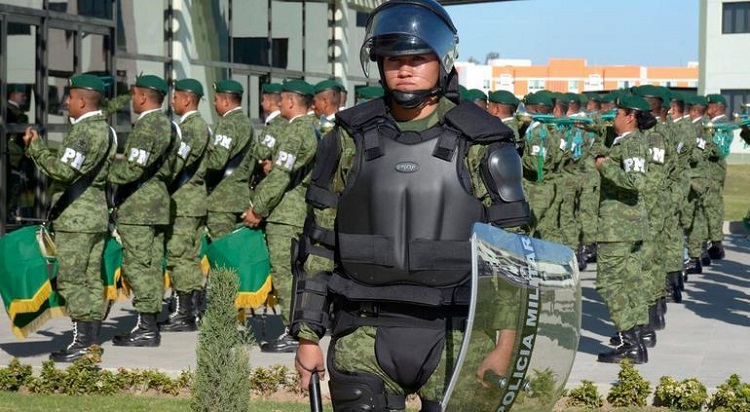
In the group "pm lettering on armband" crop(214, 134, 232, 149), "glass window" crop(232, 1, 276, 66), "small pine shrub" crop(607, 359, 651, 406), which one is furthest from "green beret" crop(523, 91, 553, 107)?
"glass window" crop(232, 1, 276, 66)

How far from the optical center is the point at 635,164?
10.2 m

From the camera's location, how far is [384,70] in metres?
4.96

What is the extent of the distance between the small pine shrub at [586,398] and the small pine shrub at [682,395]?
37 centimetres

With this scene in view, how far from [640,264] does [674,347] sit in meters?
1.20

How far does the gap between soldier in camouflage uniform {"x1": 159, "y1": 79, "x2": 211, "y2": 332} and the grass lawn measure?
1718 cm

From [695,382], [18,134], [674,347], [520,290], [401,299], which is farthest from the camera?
[18,134]

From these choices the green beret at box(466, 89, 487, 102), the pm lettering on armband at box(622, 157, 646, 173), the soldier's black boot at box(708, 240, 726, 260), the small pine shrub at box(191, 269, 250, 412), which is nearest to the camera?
the small pine shrub at box(191, 269, 250, 412)

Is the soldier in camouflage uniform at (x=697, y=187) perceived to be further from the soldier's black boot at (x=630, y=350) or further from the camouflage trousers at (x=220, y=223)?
the camouflage trousers at (x=220, y=223)

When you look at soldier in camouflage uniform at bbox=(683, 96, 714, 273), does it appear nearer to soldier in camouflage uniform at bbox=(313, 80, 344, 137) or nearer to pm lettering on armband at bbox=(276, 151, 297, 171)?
soldier in camouflage uniform at bbox=(313, 80, 344, 137)

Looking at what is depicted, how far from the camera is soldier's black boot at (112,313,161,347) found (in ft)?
35.8

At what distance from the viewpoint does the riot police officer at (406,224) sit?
4789 mm

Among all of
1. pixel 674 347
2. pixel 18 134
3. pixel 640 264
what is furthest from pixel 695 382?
pixel 18 134

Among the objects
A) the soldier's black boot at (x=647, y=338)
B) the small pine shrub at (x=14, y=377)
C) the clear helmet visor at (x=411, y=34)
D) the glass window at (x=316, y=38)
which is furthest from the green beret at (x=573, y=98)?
the clear helmet visor at (x=411, y=34)

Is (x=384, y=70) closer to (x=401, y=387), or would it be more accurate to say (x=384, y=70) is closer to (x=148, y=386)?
(x=401, y=387)
